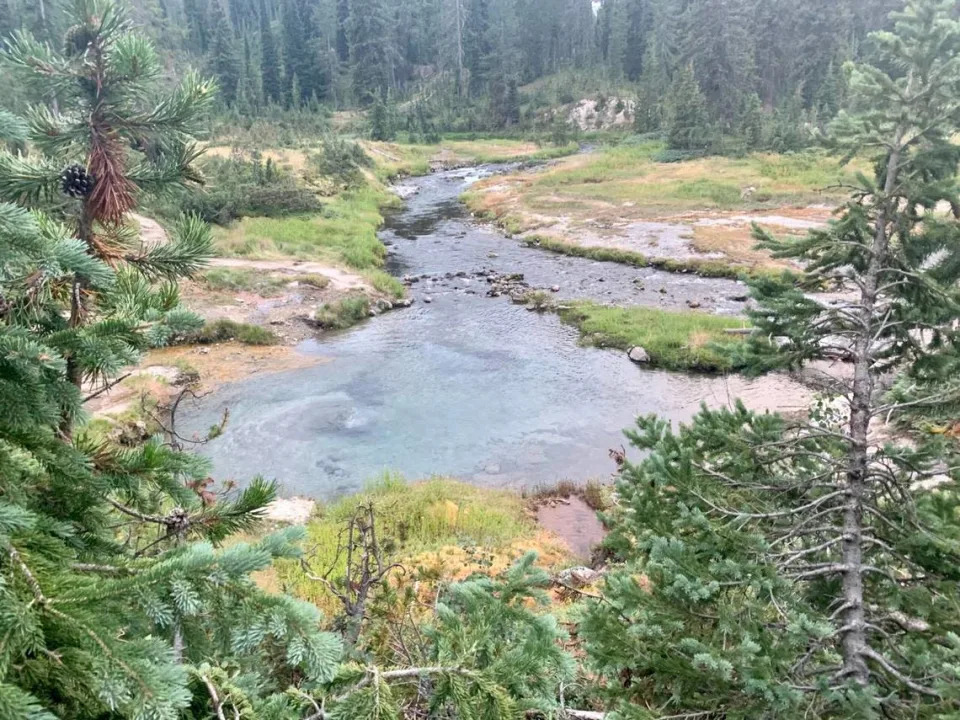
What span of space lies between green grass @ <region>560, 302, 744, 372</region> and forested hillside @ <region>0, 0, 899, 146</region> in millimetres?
34841

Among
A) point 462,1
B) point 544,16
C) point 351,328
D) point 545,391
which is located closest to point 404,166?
point 351,328

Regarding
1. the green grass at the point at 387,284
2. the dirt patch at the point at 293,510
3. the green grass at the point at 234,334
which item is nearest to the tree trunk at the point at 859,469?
the dirt patch at the point at 293,510

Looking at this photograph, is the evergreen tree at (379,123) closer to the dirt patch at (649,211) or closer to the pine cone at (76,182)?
the dirt patch at (649,211)

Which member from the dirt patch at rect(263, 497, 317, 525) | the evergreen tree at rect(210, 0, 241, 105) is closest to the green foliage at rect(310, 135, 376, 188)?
the dirt patch at rect(263, 497, 317, 525)

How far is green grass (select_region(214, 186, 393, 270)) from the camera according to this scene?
29047mm

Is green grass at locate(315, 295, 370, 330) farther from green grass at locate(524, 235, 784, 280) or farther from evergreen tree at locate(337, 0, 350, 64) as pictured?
evergreen tree at locate(337, 0, 350, 64)

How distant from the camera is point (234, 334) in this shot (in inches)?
863

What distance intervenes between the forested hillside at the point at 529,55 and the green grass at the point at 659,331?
34.8m

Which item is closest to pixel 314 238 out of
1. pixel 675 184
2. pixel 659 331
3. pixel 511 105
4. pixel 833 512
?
pixel 659 331

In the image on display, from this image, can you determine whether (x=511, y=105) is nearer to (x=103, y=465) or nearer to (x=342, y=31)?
(x=342, y=31)

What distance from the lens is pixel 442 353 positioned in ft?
68.4

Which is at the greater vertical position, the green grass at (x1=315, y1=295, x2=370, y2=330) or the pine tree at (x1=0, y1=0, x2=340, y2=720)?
the pine tree at (x1=0, y1=0, x2=340, y2=720)

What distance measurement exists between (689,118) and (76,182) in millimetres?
60872

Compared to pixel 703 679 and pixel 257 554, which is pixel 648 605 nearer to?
pixel 703 679
